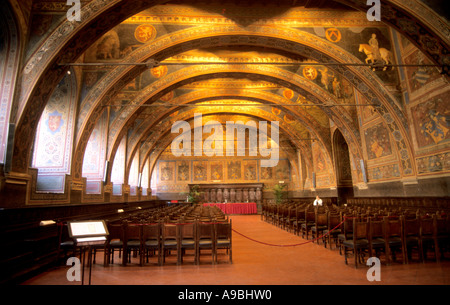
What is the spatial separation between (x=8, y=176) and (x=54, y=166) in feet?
12.1

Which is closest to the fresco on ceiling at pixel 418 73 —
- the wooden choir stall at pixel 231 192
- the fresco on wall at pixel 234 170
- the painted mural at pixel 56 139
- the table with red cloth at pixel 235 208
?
the painted mural at pixel 56 139

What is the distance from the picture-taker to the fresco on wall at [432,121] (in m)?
8.94

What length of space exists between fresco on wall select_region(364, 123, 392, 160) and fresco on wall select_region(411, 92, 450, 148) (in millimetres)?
2120

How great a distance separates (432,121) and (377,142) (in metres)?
3.59

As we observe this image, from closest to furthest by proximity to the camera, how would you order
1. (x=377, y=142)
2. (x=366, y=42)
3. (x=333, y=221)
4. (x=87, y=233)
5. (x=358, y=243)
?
1. (x=87, y=233)
2. (x=358, y=243)
3. (x=333, y=221)
4. (x=366, y=42)
5. (x=377, y=142)

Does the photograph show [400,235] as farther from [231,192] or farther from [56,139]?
[231,192]

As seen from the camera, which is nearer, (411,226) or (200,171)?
(411,226)

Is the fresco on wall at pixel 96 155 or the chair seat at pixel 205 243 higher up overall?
Result: the fresco on wall at pixel 96 155

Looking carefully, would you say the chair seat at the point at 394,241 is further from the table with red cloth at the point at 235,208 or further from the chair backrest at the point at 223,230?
the table with red cloth at the point at 235,208

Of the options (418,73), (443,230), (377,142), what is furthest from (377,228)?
(377,142)

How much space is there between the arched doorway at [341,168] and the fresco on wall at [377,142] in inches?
165

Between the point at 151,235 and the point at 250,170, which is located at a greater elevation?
the point at 250,170

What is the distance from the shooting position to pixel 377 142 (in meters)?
13.0
